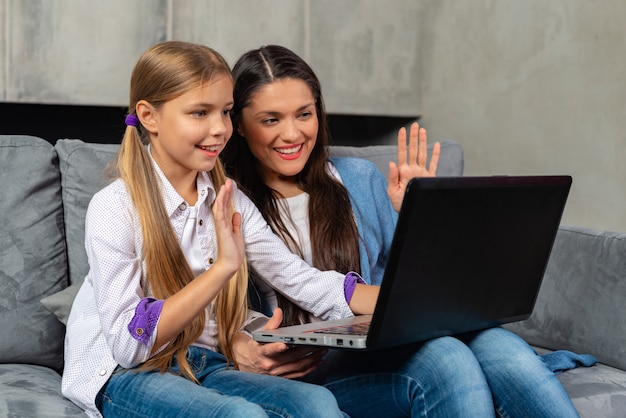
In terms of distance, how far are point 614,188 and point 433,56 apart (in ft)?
3.44

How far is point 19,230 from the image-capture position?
1.57m

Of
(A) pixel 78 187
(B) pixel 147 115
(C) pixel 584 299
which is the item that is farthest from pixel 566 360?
(A) pixel 78 187

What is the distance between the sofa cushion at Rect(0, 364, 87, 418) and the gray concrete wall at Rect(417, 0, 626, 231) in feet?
6.49

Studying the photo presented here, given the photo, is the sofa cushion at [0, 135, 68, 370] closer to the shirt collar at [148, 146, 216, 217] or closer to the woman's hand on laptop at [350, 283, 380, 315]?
the shirt collar at [148, 146, 216, 217]

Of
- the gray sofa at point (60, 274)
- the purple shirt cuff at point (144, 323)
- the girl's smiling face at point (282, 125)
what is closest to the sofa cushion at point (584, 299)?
the gray sofa at point (60, 274)

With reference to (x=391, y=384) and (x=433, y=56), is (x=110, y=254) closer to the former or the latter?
(x=391, y=384)

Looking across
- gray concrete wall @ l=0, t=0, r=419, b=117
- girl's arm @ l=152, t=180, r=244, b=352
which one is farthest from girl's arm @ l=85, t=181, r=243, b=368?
gray concrete wall @ l=0, t=0, r=419, b=117

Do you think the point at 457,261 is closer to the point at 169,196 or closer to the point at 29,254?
the point at 169,196

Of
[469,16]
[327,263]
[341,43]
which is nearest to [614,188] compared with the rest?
[469,16]

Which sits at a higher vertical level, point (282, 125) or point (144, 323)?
point (282, 125)

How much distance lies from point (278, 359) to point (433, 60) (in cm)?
236

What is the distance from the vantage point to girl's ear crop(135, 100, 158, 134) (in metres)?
1.36

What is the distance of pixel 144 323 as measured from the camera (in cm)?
121

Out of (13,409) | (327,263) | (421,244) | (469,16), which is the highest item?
(469,16)
